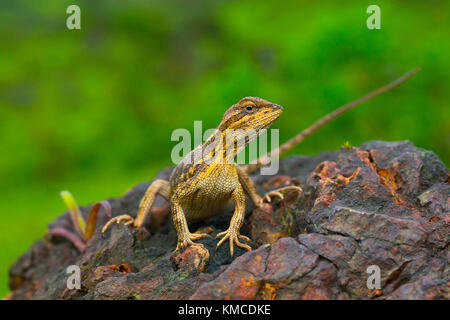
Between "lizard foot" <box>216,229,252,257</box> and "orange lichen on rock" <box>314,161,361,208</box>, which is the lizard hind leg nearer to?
"lizard foot" <box>216,229,252,257</box>

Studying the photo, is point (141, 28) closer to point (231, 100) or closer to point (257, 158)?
point (231, 100)

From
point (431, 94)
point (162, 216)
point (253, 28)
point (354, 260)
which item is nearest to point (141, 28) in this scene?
point (253, 28)

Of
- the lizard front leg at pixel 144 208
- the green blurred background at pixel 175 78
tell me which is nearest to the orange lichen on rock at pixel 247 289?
the lizard front leg at pixel 144 208

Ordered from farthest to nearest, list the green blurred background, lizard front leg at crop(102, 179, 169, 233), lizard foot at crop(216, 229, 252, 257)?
the green blurred background → lizard front leg at crop(102, 179, 169, 233) → lizard foot at crop(216, 229, 252, 257)

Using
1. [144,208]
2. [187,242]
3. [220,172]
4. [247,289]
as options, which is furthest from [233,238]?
[144,208]

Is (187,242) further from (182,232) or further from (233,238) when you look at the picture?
(233,238)

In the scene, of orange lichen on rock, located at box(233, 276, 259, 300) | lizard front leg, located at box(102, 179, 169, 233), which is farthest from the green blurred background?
orange lichen on rock, located at box(233, 276, 259, 300)

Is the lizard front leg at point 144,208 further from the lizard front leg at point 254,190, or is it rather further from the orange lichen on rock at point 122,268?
the lizard front leg at point 254,190
